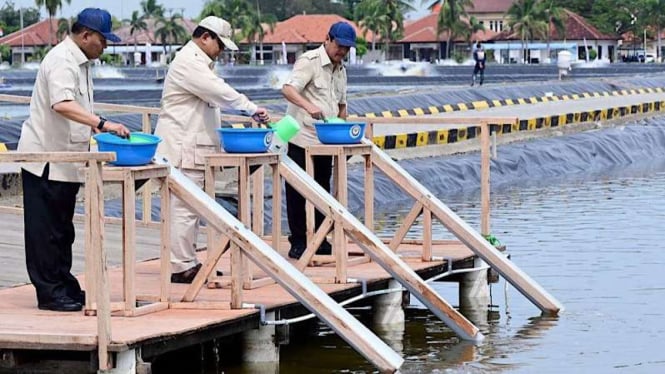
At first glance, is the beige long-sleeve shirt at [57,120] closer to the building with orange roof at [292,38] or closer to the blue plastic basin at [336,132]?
the blue plastic basin at [336,132]

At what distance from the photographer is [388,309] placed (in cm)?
1135

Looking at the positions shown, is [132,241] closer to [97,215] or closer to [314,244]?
[97,215]

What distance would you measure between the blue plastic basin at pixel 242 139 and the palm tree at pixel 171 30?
116597 millimetres

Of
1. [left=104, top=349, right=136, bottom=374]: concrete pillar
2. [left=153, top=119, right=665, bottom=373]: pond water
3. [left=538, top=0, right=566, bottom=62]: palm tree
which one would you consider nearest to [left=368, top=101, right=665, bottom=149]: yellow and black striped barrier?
[left=153, top=119, right=665, bottom=373]: pond water

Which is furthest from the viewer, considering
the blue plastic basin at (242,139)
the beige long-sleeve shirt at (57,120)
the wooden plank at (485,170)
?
the wooden plank at (485,170)

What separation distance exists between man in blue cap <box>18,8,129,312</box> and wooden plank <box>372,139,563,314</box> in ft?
10.5

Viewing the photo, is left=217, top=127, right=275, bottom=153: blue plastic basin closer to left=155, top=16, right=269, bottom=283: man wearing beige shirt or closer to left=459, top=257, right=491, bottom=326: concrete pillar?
left=155, top=16, right=269, bottom=283: man wearing beige shirt

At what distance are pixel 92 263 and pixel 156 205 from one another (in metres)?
7.75

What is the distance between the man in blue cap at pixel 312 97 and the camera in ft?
37.9

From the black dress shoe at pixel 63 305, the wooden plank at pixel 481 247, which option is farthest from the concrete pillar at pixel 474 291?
the black dress shoe at pixel 63 305

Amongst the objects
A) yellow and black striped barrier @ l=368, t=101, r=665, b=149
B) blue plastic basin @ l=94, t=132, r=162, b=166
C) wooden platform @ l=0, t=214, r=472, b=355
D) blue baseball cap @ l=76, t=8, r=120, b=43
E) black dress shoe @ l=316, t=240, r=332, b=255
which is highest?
blue baseball cap @ l=76, t=8, r=120, b=43

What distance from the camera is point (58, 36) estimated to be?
122m

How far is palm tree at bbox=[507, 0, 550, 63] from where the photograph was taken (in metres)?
120

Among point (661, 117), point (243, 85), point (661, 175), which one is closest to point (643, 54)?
point (243, 85)
